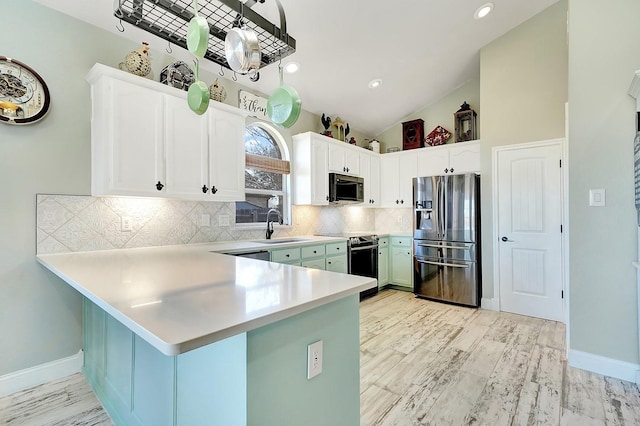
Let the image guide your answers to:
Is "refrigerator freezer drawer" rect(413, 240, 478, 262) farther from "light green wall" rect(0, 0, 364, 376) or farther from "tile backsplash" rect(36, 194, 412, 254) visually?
"light green wall" rect(0, 0, 364, 376)

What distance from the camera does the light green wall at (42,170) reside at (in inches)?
80.7

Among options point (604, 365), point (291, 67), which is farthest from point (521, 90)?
point (604, 365)

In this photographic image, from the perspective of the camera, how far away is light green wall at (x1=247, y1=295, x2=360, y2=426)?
854mm

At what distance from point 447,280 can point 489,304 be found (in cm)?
55

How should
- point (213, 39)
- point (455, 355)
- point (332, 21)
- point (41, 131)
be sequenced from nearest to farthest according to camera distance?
1. point (213, 39)
2. point (41, 131)
3. point (455, 355)
4. point (332, 21)

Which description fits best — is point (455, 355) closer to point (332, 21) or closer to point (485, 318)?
point (485, 318)

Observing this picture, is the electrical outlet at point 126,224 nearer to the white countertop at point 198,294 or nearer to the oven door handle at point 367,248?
the white countertop at point 198,294

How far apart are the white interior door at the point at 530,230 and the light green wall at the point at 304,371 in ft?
10.6

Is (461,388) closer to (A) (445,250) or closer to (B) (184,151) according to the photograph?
(A) (445,250)

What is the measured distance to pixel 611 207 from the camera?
85.6 inches

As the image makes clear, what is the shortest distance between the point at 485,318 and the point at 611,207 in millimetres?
1781

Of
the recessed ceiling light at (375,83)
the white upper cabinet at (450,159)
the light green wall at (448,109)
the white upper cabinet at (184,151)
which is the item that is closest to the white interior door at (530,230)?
the white upper cabinet at (450,159)

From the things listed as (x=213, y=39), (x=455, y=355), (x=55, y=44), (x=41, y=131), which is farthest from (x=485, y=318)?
(x=55, y=44)

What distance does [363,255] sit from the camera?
4152 mm
